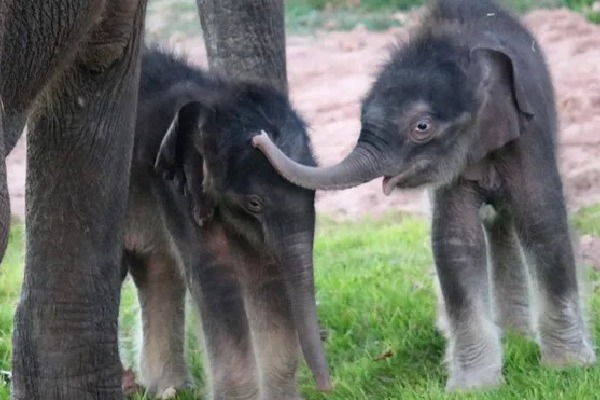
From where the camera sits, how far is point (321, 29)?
15.9 m

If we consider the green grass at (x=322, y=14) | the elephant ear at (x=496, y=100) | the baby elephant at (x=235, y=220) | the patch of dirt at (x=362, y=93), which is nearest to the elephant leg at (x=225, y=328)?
the baby elephant at (x=235, y=220)

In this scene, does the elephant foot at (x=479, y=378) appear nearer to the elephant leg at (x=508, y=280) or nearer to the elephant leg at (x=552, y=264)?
the elephant leg at (x=552, y=264)

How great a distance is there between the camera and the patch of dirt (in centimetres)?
904

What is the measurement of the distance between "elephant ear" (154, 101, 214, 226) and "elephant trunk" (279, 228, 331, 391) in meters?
0.34

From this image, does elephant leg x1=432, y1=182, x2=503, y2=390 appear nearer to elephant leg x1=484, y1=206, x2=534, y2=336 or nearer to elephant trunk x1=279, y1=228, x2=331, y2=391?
elephant leg x1=484, y1=206, x2=534, y2=336

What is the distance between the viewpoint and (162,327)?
537cm

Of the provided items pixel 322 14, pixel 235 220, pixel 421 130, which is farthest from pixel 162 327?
pixel 322 14

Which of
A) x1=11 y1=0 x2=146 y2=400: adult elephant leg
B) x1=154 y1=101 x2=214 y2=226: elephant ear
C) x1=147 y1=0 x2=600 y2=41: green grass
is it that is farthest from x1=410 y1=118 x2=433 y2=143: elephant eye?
x1=147 y1=0 x2=600 y2=41: green grass

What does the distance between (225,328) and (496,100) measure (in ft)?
3.76

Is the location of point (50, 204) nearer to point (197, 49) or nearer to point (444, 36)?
point (444, 36)

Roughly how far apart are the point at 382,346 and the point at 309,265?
46.8 inches

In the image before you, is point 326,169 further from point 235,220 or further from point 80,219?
point 80,219

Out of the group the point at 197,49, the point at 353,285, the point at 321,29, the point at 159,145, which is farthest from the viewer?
the point at 321,29

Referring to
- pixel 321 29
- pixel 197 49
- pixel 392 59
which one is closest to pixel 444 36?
pixel 392 59
